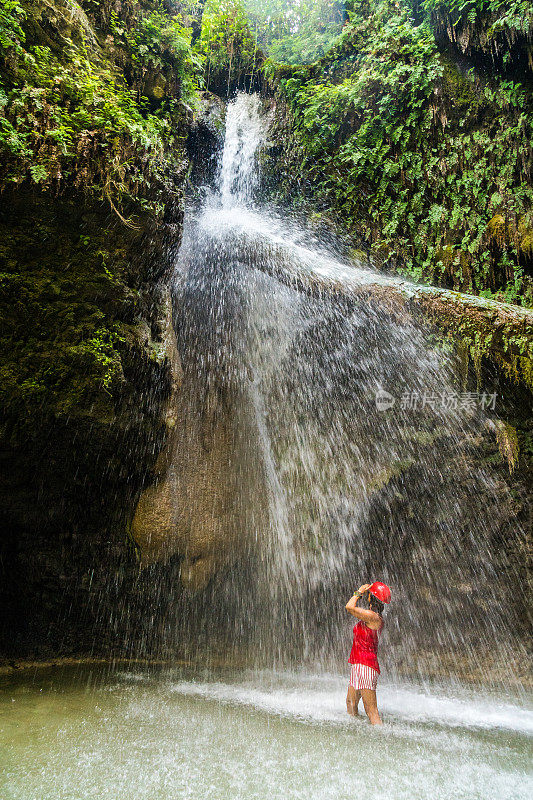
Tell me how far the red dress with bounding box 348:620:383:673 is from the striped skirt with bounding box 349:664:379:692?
0.12ft

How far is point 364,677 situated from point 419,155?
857 cm

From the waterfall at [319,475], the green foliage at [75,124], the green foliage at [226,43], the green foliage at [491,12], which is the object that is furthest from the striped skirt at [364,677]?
the green foliage at [226,43]

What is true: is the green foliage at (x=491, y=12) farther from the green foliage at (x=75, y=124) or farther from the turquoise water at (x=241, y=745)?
the turquoise water at (x=241, y=745)

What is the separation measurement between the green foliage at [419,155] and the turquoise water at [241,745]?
6.14 meters

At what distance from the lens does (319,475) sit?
24.9ft

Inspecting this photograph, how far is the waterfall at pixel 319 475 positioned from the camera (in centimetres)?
654

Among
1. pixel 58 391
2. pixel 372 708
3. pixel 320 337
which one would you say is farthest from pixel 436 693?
pixel 58 391

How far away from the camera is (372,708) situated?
4195mm

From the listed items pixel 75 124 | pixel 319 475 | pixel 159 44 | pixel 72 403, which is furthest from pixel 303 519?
pixel 159 44

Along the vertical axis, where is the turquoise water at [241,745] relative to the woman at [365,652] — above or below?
below

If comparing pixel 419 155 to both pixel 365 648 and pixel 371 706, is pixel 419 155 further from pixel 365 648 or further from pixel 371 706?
pixel 371 706
